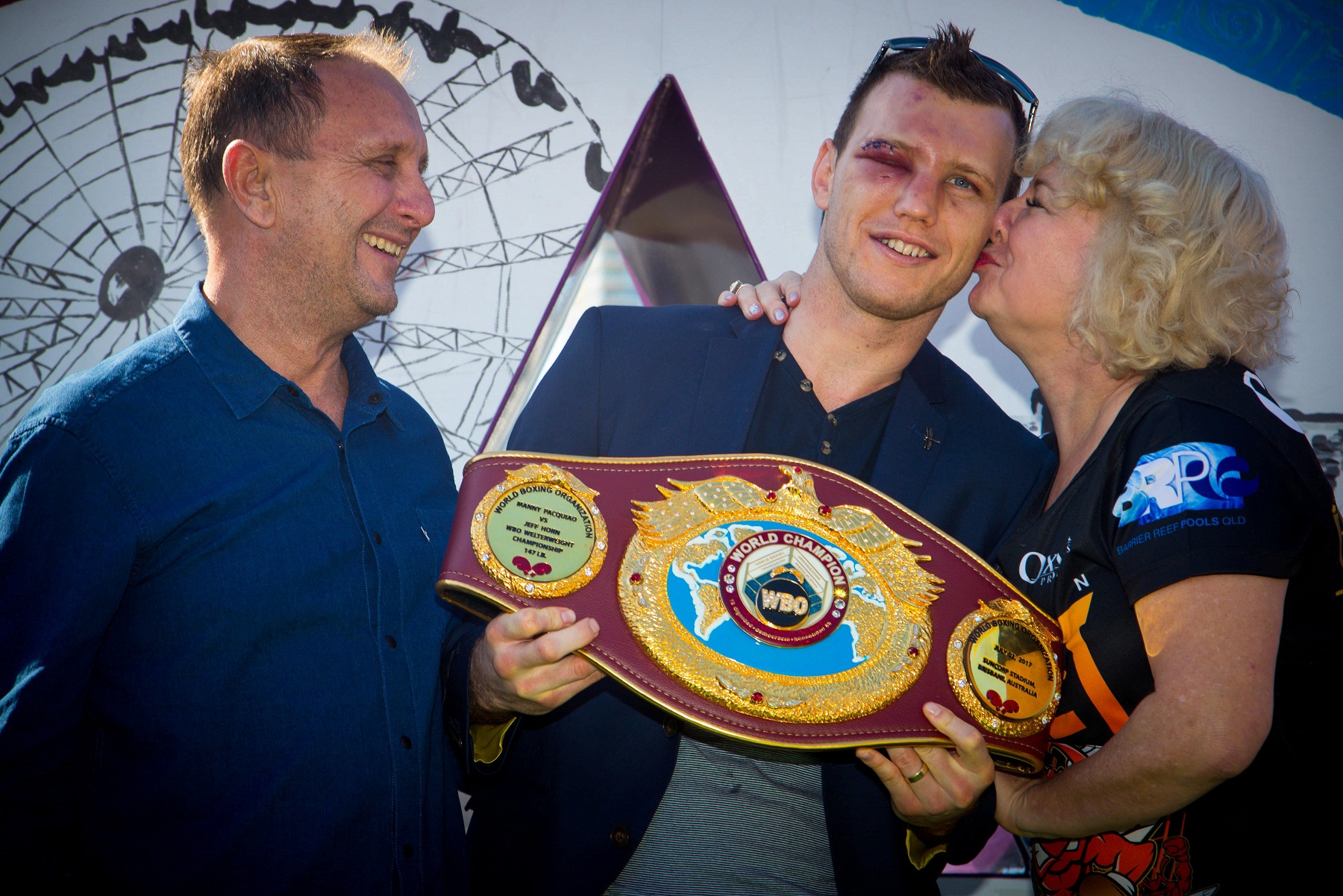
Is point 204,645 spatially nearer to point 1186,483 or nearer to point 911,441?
point 911,441

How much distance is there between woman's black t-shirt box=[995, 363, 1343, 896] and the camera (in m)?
1.58

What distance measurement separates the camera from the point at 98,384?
1583 millimetres

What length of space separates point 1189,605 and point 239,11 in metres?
3.92

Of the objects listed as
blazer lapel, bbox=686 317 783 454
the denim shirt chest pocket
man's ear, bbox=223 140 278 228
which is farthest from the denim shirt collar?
blazer lapel, bbox=686 317 783 454

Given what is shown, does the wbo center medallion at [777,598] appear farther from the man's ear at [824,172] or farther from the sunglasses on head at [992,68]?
the sunglasses on head at [992,68]

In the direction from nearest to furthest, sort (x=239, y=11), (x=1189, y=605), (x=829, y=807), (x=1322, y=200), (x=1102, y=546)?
(x=1189, y=605)
(x=1102, y=546)
(x=829, y=807)
(x=1322, y=200)
(x=239, y=11)

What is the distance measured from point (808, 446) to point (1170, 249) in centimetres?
96

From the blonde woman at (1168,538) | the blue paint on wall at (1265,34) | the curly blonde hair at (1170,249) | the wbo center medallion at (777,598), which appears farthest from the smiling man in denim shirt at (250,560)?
the blue paint on wall at (1265,34)

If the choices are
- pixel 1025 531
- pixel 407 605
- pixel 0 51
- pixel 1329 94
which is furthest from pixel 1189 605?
pixel 0 51

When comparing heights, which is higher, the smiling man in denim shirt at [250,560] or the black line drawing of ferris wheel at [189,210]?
the black line drawing of ferris wheel at [189,210]

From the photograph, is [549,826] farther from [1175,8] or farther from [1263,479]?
[1175,8]

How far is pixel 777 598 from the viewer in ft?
5.47

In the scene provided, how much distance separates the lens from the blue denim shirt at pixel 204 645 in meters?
1.44

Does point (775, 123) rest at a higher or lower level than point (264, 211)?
higher
